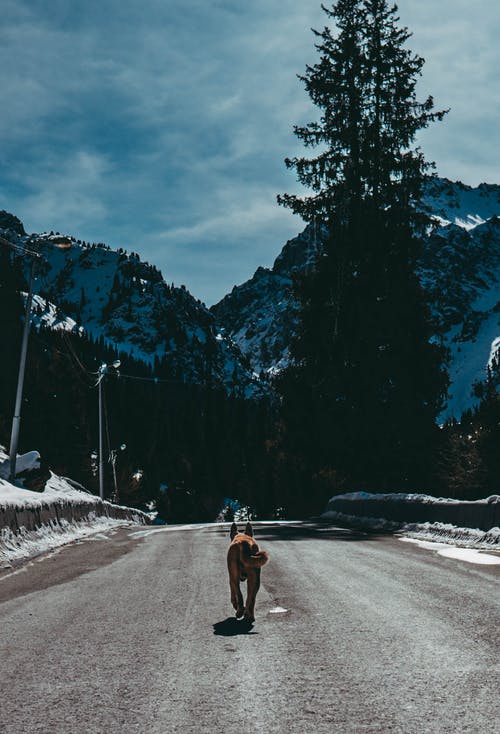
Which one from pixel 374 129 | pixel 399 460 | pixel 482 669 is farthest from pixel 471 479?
pixel 482 669

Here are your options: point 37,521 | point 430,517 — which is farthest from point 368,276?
point 37,521

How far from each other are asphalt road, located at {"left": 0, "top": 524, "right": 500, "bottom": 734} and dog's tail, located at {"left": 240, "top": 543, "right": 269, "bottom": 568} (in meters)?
0.51

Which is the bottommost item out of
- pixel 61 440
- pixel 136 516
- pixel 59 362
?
pixel 136 516

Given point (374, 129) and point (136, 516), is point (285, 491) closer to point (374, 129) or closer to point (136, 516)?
point (136, 516)

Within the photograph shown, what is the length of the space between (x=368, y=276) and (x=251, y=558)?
23.6 m

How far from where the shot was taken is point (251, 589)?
5648 millimetres

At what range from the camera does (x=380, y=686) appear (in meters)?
3.86

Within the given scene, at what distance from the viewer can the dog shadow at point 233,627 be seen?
540 centimetres

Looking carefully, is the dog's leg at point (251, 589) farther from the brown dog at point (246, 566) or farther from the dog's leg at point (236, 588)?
the dog's leg at point (236, 588)

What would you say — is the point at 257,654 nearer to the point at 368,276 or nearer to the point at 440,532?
the point at 440,532

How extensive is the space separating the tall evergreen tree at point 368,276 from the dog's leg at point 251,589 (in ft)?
72.5

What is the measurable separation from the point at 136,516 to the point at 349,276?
806 inches

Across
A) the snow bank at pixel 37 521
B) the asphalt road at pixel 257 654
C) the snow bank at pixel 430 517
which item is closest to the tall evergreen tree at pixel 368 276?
the snow bank at pixel 430 517

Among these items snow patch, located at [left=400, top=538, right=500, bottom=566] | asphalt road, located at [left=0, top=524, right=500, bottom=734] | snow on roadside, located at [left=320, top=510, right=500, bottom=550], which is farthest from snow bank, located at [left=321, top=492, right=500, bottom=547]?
asphalt road, located at [left=0, top=524, right=500, bottom=734]
